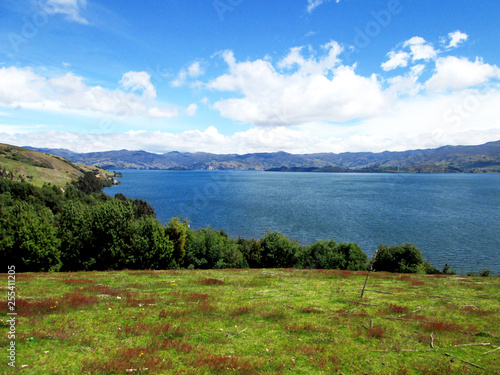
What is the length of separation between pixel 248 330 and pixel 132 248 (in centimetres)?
3649

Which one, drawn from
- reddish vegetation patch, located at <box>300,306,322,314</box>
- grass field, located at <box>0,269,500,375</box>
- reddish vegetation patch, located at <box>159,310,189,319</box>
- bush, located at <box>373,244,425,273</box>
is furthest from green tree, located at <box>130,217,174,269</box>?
bush, located at <box>373,244,425,273</box>

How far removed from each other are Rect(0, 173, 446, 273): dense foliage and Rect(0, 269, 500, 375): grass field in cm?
1697

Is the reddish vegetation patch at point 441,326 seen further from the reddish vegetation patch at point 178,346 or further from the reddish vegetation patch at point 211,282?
the reddish vegetation patch at point 211,282

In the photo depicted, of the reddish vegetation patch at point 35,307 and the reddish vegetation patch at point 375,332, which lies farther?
the reddish vegetation patch at point 35,307

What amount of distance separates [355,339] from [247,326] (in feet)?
22.7

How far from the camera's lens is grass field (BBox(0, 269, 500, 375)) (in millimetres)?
12992

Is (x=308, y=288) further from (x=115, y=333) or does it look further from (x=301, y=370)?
(x=115, y=333)

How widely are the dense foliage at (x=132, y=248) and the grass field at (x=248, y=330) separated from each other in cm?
1697

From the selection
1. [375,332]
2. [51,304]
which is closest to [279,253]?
[375,332]

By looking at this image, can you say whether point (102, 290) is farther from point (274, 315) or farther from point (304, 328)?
point (304, 328)

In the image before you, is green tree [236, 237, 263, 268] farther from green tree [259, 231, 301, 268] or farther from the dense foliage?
green tree [259, 231, 301, 268]

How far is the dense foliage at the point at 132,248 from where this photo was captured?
40906mm

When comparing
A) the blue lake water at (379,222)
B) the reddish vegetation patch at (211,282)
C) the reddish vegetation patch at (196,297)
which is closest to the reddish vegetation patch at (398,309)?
the reddish vegetation patch at (196,297)

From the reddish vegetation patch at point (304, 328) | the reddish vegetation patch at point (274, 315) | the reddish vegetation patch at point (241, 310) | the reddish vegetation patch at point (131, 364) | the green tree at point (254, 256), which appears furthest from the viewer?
the green tree at point (254, 256)
